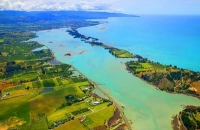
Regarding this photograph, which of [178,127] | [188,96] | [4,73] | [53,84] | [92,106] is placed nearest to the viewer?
[178,127]

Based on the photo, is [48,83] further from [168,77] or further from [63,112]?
[168,77]

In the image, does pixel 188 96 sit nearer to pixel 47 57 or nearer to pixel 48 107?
pixel 48 107

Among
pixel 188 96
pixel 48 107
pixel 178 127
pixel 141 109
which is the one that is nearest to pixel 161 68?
pixel 188 96

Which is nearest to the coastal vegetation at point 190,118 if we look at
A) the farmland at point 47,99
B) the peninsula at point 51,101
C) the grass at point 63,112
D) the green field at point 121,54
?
the peninsula at point 51,101

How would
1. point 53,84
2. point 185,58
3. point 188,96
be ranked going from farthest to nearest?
point 185,58
point 53,84
point 188,96

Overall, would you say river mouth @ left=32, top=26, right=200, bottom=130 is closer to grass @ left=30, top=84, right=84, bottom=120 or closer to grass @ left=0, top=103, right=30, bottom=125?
grass @ left=30, top=84, right=84, bottom=120

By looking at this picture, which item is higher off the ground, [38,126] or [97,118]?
[97,118]

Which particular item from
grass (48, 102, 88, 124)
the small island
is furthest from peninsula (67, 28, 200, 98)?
grass (48, 102, 88, 124)

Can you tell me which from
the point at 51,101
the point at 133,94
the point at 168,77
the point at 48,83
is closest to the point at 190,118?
the point at 133,94
